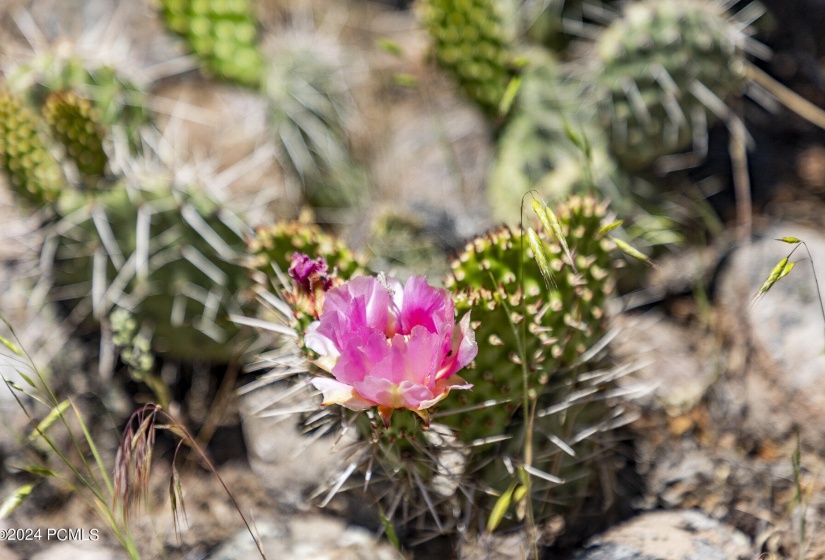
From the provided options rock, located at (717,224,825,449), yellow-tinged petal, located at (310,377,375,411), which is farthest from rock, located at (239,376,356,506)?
rock, located at (717,224,825,449)

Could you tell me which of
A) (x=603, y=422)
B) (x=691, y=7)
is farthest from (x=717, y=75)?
(x=603, y=422)

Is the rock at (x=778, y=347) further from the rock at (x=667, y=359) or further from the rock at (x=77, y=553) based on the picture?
the rock at (x=77, y=553)

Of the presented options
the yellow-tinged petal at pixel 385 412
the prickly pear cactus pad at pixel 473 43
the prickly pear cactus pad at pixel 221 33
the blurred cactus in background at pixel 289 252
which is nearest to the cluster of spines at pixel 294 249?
the blurred cactus in background at pixel 289 252

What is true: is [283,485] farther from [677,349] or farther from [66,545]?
[677,349]

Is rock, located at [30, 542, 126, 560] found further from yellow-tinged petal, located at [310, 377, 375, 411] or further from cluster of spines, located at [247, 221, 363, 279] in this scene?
yellow-tinged petal, located at [310, 377, 375, 411]

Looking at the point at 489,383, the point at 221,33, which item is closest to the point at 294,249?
the point at 489,383

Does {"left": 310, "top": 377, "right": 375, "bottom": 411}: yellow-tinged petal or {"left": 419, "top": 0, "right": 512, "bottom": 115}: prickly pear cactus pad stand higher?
{"left": 419, "top": 0, "right": 512, "bottom": 115}: prickly pear cactus pad

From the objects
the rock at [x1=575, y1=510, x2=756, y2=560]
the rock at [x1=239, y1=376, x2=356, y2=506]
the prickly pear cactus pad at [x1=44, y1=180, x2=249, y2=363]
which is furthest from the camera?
the prickly pear cactus pad at [x1=44, y1=180, x2=249, y2=363]
